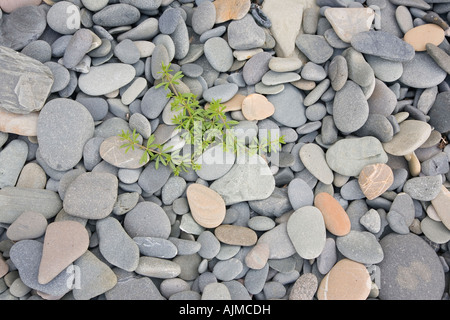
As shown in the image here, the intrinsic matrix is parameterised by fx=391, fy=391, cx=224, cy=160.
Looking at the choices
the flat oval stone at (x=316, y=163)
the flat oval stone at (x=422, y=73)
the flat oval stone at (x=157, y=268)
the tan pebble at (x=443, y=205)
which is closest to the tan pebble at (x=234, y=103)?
the flat oval stone at (x=316, y=163)

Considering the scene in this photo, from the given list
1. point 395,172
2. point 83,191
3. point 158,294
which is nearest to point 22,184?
point 83,191

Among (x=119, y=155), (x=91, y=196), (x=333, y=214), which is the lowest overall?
(x=333, y=214)

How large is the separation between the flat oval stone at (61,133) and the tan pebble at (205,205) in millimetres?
765

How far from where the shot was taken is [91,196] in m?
2.34

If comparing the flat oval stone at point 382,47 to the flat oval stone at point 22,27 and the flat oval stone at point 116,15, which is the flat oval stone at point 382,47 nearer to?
the flat oval stone at point 116,15

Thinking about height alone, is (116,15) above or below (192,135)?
above

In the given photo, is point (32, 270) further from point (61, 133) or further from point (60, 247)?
point (61, 133)

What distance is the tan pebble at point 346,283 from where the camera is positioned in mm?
2301

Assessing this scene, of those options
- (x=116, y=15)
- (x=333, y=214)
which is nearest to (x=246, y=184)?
(x=333, y=214)

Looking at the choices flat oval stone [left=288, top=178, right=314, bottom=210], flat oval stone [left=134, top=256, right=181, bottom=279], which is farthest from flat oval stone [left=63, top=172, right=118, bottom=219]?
flat oval stone [left=288, top=178, right=314, bottom=210]

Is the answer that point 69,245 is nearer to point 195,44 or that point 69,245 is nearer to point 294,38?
point 195,44

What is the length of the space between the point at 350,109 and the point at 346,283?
110 centimetres

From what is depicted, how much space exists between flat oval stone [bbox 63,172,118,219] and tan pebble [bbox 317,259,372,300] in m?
1.38

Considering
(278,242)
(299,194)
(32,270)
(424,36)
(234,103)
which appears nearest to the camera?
(32,270)
